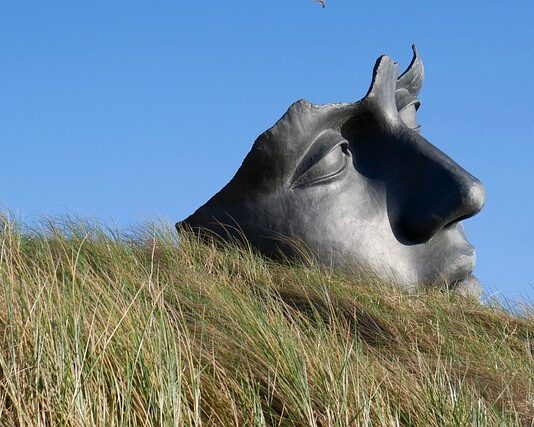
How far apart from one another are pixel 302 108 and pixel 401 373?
2.12m

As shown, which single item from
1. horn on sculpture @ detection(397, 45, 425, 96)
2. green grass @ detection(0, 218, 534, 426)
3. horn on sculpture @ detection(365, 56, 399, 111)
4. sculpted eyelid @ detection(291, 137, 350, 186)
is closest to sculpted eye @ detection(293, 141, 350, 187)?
sculpted eyelid @ detection(291, 137, 350, 186)

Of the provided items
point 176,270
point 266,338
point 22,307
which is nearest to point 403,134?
point 176,270

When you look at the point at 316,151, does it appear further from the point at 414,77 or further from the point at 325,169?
the point at 414,77

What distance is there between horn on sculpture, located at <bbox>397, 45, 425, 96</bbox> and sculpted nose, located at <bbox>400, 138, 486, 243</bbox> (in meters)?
0.83

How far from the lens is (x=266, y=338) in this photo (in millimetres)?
2965

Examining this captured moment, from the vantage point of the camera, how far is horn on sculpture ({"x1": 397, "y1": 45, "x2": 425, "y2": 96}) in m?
5.87

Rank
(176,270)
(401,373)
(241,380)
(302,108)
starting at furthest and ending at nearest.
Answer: (302,108)
(176,270)
(401,373)
(241,380)

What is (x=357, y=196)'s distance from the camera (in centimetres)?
505

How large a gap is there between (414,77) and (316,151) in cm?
131

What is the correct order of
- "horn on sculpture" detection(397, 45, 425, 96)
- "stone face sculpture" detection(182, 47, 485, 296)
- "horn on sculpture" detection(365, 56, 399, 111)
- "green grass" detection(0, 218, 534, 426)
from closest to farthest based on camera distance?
1. "green grass" detection(0, 218, 534, 426)
2. "stone face sculpture" detection(182, 47, 485, 296)
3. "horn on sculpture" detection(365, 56, 399, 111)
4. "horn on sculpture" detection(397, 45, 425, 96)

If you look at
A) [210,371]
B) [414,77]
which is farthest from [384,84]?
[210,371]

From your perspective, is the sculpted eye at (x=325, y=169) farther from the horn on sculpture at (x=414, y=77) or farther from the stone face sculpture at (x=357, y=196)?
the horn on sculpture at (x=414, y=77)

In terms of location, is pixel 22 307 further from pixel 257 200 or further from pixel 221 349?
pixel 257 200

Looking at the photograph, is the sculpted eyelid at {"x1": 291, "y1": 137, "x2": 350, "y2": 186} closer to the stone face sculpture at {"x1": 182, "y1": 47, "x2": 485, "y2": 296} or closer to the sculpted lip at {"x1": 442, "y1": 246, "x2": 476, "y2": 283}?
the stone face sculpture at {"x1": 182, "y1": 47, "x2": 485, "y2": 296}
